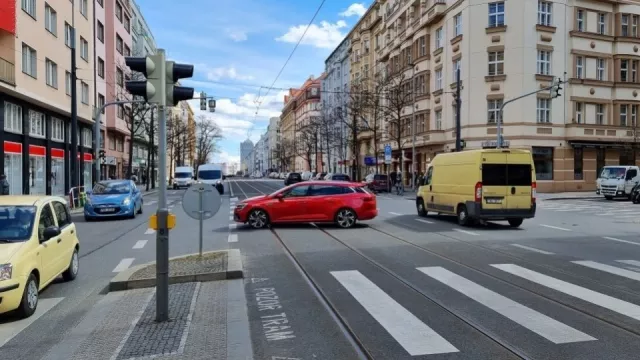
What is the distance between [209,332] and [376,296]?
8.26 feet

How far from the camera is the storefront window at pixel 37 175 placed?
30.2 m

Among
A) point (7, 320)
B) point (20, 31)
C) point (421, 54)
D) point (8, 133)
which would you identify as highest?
point (421, 54)

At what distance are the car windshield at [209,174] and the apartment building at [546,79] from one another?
1758 cm

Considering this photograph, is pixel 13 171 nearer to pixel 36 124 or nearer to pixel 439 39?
pixel 36 124

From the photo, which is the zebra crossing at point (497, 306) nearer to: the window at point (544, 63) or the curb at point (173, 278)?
the curb at point (173, 278)

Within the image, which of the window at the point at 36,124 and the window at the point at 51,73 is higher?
the window at the point at 51,73

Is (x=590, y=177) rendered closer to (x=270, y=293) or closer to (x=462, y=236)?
(x=462, y=236)

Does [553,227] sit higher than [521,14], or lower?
lower

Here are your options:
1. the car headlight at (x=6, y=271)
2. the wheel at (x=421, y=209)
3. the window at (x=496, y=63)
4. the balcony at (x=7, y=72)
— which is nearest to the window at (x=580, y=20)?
the window at (x=496, y=63)

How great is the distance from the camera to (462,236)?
14172 mm

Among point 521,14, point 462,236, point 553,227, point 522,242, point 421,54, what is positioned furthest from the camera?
point 421,54

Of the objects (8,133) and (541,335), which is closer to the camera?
(541,335)

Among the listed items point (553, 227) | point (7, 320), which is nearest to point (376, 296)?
point (7, 320)

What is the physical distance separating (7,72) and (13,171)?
5.65 m
